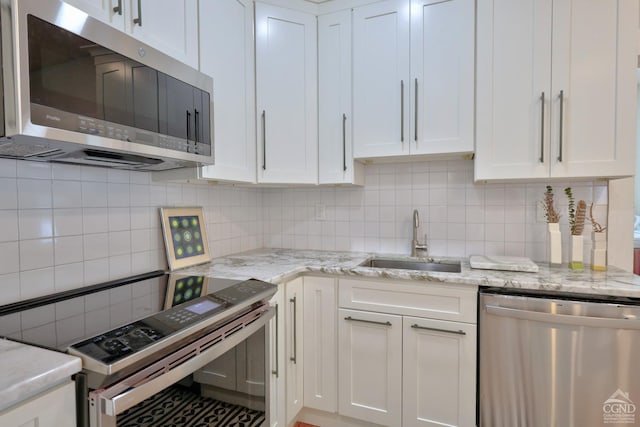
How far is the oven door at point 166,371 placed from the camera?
736 mm

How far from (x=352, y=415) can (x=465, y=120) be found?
168cm

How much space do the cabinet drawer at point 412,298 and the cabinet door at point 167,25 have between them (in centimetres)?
132

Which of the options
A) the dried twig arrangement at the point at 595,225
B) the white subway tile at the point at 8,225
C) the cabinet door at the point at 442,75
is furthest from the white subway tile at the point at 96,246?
the dried twig arrangement at the point at 595,225

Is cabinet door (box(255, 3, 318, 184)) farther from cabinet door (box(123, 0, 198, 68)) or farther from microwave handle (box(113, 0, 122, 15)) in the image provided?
microwave handle (box(113, 0, 122, 15))

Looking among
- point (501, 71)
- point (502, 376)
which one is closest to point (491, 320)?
point (502, 376)

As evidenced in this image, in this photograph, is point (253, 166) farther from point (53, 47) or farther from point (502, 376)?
point (502, 376)

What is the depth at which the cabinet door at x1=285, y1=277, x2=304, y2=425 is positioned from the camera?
1713 millimetres

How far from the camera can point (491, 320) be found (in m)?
1.49

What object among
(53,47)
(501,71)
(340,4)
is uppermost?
(340,4)

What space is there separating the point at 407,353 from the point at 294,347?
578 mm

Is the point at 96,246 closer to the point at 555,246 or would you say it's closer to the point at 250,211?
the point at 250,211

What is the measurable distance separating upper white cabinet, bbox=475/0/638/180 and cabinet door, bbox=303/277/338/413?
1.03 meters

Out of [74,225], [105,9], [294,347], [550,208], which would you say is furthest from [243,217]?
[550,208]

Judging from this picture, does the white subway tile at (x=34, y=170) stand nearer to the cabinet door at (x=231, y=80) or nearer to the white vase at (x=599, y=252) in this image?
the cabinet door at (x=231, y=80)
